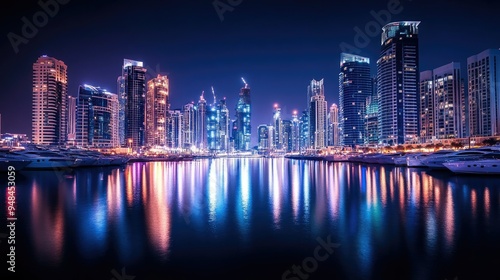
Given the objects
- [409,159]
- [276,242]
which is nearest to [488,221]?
[276,242]

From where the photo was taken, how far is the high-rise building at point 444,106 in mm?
150875

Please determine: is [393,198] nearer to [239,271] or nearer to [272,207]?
[272,207]

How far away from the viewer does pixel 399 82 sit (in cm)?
14638

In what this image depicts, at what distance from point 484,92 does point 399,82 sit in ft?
118

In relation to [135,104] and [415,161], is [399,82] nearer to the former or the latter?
[415,161]

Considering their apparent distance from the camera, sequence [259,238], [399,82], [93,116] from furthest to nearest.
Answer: [93,116]
[399,82]
[259,238]

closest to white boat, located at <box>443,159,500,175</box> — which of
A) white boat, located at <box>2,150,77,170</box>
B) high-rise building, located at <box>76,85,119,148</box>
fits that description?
white boat, located at <box>2,150,77,170</box>

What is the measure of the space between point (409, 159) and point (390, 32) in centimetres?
10547

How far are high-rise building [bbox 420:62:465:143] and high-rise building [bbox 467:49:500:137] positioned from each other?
462cm

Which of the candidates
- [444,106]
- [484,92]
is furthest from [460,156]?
[444,106]

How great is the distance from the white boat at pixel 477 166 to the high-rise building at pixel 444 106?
12429cm

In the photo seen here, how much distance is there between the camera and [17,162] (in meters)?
47.9

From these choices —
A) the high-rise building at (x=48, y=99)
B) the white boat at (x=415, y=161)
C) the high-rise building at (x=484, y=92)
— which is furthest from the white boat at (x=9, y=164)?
the high-rise building at (x=484, y=92)

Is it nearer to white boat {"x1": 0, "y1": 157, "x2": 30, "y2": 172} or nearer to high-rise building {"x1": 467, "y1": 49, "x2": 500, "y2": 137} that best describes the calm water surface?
white boat {"x1": 0, "y1": 157, "x2": 30, "y2": 172}
